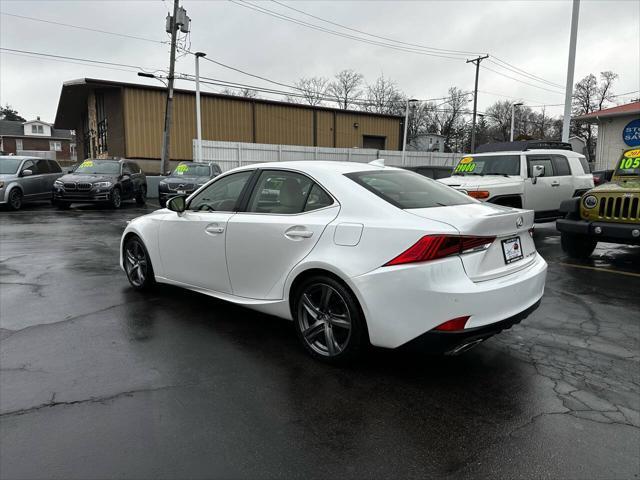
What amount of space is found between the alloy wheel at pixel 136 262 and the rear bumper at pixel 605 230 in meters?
6.23

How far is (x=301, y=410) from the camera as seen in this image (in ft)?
10.0

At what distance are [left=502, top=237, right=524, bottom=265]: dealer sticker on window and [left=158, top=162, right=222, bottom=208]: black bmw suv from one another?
12786 mm

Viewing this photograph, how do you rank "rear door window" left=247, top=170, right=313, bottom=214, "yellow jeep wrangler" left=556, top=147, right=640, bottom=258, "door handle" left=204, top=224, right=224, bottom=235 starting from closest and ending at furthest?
1. "rear door window" left=247, top=170, right=313, bottom=214
2. "door handle" left=204, top=224, right=224, bottom=235
3. "yellow jeep wrangler" left=556, top=147, right=640, bottom=258

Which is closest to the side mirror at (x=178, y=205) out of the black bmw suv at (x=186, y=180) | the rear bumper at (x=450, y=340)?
the rear bumper at (x=450, y=340)

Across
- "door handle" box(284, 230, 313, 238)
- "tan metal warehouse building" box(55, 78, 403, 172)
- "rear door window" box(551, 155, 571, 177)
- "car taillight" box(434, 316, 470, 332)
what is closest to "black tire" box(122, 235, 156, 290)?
"door handle" box(284, 230, 313, 238)

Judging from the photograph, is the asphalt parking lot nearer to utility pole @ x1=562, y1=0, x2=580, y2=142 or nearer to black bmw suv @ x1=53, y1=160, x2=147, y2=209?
black bmw suv @ x1=53, y1=160, x2=147, y2=209

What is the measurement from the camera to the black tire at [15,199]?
49.2 ft

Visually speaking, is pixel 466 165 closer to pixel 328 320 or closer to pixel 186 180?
pixel 328 320

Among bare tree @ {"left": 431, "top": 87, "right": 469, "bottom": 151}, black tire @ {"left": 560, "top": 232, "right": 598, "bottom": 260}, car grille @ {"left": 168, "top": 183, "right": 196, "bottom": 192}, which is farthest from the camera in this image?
bare tree @ {"left": 431, "top": 87, "right": 469, "bottom": 151}

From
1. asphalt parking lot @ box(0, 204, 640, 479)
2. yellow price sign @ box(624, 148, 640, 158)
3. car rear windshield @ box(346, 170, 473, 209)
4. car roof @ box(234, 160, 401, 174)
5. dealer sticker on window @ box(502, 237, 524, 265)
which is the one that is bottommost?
asphalt parking lot @ box(0, 204, 640, 479)

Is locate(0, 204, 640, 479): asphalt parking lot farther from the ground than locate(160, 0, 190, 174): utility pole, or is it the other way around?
locate(160, 0, 190, 174): utility pole

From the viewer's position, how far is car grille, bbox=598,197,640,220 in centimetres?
677

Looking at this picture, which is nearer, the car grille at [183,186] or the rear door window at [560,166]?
the rear door window at [560,166]

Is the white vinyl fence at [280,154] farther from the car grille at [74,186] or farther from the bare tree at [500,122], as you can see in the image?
the bare tree at [500,122]
